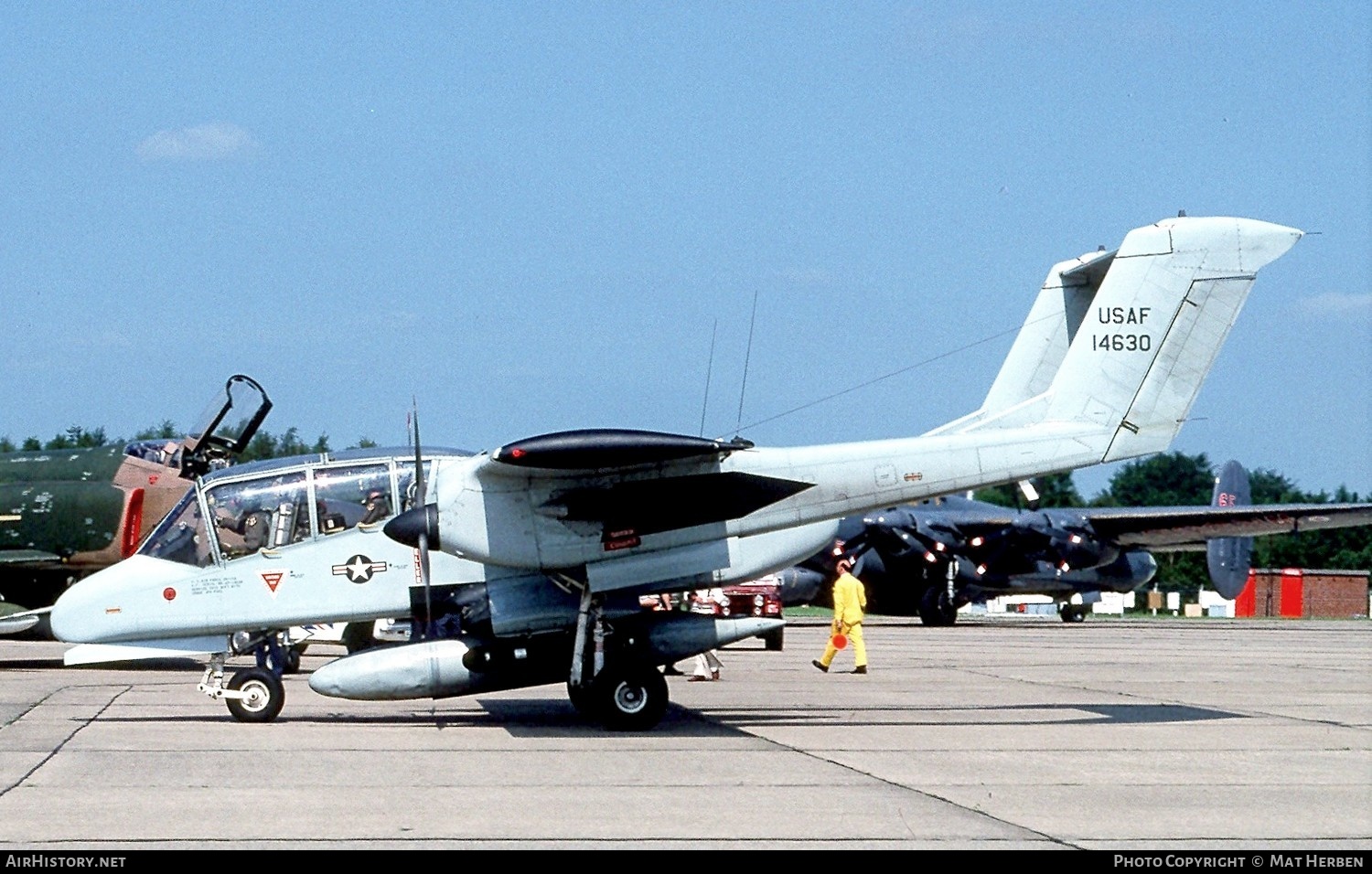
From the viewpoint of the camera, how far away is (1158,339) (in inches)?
552

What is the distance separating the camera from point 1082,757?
11.5 metres

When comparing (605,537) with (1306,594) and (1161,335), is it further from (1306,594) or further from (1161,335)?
(1306,594)

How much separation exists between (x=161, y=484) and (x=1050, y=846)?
1549cm

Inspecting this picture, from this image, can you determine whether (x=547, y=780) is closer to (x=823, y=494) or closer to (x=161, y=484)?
(x=823, y=494)

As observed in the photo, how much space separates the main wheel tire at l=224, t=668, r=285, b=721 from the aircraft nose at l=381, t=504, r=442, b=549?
2324mm

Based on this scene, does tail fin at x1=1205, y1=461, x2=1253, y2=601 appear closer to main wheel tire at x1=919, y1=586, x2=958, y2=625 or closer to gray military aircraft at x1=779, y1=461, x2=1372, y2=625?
gray military aircraft at x1=779, y1=461, x2=1372, y2=625

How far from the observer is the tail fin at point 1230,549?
4347cm

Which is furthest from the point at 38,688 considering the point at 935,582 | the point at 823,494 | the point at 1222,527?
the point at 1222,527

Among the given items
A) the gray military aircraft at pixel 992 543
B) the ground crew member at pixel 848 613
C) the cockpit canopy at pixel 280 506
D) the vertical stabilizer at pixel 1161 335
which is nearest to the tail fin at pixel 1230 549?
the gray military aircraft at pixel 992 543

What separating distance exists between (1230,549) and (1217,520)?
10.9ft

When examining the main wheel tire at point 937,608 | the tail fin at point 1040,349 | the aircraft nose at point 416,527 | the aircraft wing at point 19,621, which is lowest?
the main wheel tire at point 937,608

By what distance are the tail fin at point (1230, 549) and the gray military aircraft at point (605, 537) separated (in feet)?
99.8

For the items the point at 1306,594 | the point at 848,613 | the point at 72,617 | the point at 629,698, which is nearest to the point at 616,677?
the point at 629,698

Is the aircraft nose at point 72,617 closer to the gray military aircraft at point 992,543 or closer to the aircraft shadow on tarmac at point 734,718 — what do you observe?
the aircraft shadow on tarmac at point 734,718
